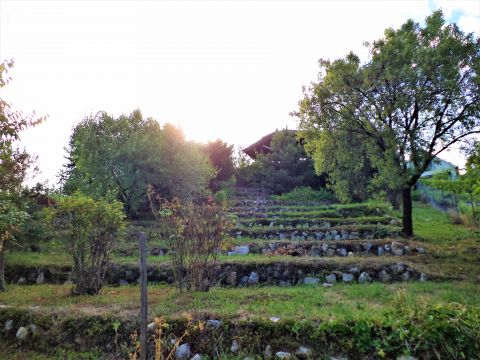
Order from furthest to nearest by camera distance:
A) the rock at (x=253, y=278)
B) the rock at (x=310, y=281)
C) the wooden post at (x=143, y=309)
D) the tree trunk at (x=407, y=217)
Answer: the tree trunk at (x=407, y=217) → the rock at (x=253, y=278) → the rock at (x=310, y=281) → the wooden post at (x=143, y=309)

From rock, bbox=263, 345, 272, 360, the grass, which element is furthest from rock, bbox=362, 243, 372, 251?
rock, bbox=263, 345, 272, 360

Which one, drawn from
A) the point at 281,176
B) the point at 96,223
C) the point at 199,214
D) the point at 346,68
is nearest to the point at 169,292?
the point at 199,214

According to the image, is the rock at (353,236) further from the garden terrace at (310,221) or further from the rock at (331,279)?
the rock at (331,279)

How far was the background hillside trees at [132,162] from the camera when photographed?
12.0 meters

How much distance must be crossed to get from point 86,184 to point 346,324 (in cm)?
1052

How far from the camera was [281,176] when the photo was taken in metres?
22.1

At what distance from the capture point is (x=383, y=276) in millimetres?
6871

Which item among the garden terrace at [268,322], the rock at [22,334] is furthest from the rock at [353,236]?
the rock at [22,334]

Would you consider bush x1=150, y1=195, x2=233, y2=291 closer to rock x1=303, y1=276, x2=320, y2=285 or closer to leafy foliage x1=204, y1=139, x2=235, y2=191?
rock x1=303, y1=276, x2=320, y2=285

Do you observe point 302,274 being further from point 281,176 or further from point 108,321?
point 281,176

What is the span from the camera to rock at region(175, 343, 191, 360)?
13.7 feet

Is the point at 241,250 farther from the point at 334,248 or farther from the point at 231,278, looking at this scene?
the point at 334,248

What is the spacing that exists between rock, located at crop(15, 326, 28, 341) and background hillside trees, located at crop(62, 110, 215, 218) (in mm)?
6383

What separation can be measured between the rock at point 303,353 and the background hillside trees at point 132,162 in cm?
765
